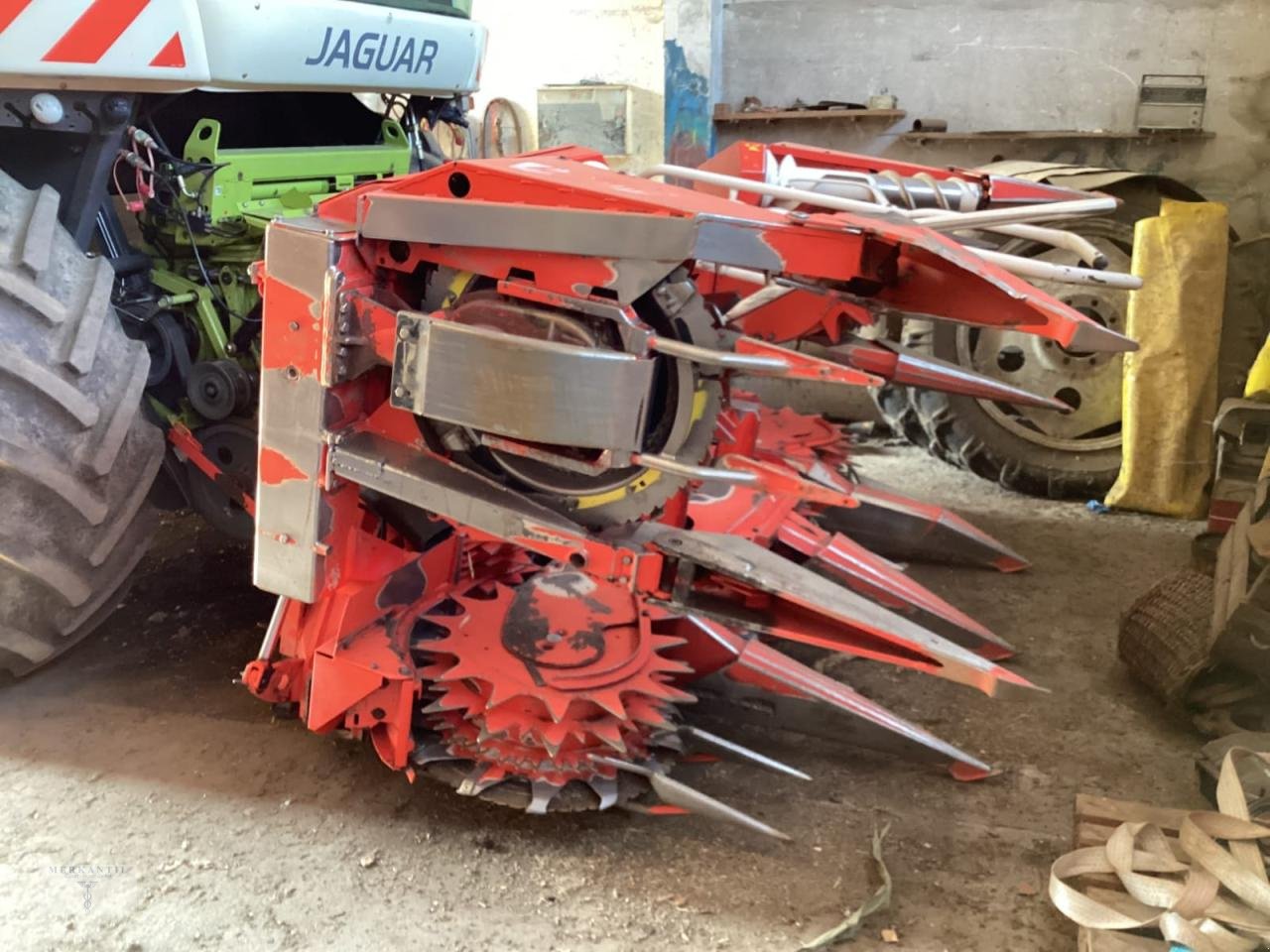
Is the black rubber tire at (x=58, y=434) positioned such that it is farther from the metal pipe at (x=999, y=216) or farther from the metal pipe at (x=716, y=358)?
the metal pipe at (x=999, y=216)

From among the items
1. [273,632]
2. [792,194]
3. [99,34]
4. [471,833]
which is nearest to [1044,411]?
[792,194]

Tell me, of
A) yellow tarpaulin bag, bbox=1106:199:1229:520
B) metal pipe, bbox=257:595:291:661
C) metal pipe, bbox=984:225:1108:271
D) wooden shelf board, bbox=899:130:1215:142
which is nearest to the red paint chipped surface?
metal pipe, bbox=257:595:291:661

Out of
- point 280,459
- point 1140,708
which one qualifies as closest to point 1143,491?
point 1140,708

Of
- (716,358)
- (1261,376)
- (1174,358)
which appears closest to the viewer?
(716,358)

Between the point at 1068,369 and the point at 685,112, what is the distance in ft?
7.22

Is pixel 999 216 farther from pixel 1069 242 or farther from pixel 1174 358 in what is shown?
pixel 1174 358

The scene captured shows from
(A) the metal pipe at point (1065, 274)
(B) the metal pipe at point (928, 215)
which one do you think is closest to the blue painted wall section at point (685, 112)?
(B) the metal pipe at point (928, 215)

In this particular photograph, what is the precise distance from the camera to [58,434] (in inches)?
79.9

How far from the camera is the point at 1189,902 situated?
1619mm

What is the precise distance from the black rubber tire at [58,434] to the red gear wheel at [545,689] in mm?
709

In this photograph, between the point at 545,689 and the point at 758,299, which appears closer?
the point at 545,689

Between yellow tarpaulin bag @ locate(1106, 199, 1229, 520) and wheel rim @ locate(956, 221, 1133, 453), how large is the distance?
141 millimetres

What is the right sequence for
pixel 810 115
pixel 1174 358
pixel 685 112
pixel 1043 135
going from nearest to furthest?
pixel 1174 358, pixel 1043 135, pixel 810 115, pixel 685 112

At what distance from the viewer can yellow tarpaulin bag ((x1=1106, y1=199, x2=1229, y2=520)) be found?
369cm
